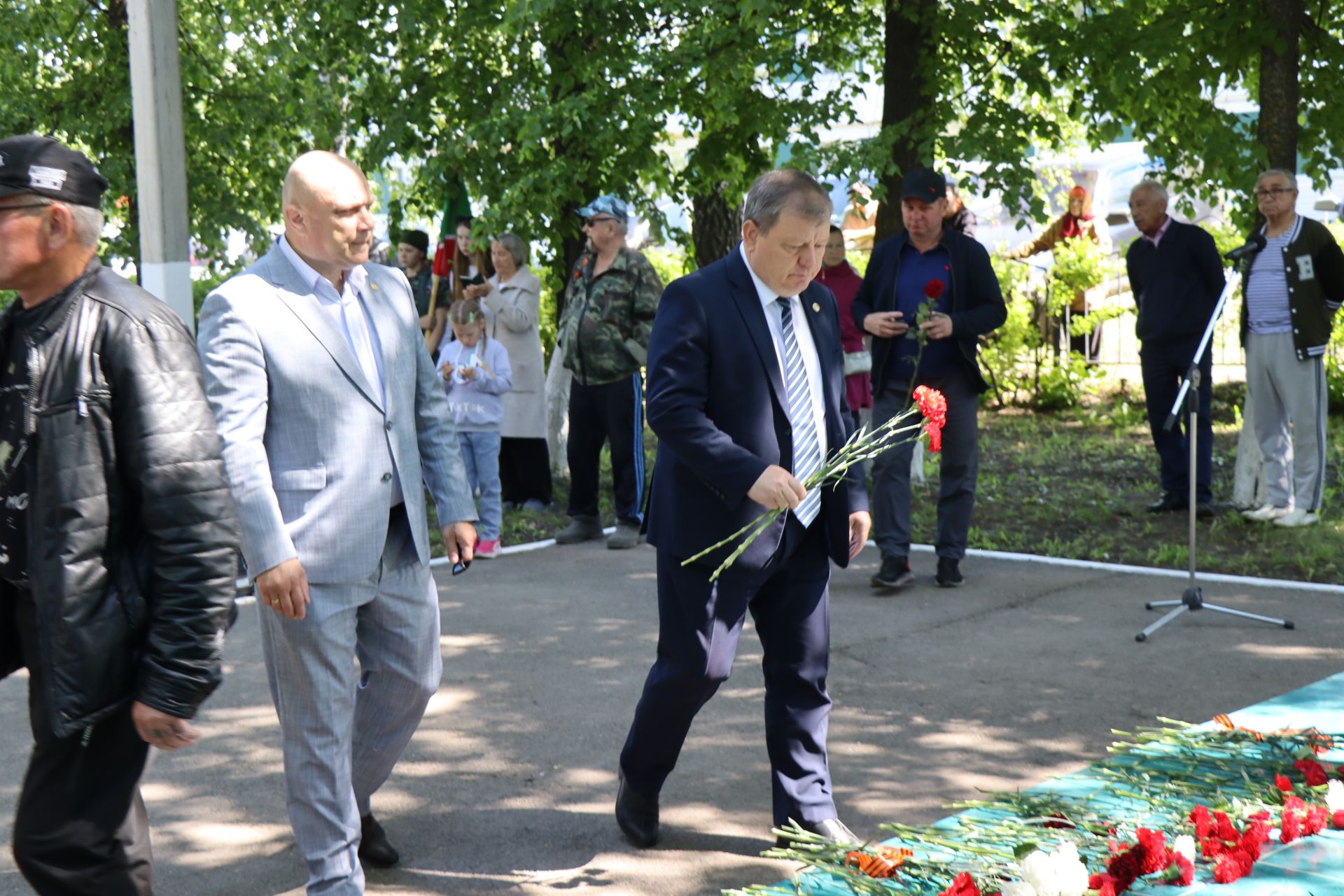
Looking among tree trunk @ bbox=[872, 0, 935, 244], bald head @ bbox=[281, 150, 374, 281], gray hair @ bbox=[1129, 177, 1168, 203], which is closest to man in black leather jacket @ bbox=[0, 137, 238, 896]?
bald head @ bbox=[281, 150, 374, 281]

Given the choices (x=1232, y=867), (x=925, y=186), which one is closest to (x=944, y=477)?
(x=925, y=186)

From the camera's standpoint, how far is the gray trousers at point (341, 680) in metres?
3.75

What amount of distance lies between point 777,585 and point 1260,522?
20.4ft

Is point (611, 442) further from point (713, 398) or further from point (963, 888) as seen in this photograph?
point (963, 888)

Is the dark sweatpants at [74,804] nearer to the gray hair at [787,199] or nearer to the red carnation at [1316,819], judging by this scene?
the gray hair at [787,199]

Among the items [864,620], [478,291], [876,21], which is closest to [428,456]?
[864,620]

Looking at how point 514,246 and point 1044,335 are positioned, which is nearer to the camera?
point 514,246

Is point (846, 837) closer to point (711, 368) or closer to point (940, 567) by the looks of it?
point (711, 368)

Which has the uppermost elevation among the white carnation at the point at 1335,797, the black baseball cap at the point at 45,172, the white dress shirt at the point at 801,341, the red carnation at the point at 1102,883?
the black baseball cap at the point at 45,172

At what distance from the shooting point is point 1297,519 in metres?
9.48

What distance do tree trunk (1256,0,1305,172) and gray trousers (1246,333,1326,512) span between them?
4.47 feet

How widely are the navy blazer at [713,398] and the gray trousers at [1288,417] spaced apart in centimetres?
640

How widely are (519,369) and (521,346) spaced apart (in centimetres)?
17

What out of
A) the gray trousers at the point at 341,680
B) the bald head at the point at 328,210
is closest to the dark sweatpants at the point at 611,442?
the gray trousers at the point at 341,680
